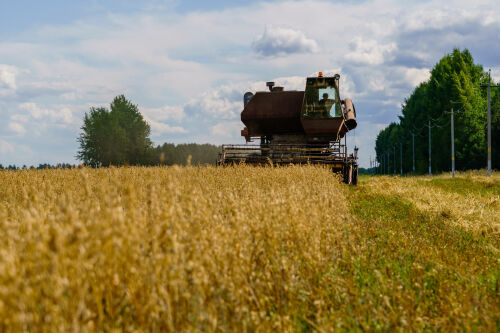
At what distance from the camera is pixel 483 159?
4516cm

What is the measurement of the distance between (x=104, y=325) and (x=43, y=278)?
2.47ft

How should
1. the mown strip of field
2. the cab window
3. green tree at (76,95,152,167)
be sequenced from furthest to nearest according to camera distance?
green tree at (76,95,152,167)
the cab window
the mown strip of field

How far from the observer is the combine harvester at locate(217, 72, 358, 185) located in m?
18.6

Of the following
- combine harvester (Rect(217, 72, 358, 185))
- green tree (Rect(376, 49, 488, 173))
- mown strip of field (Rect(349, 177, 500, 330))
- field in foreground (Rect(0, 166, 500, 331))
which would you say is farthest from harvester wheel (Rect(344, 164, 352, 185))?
green tree (Rect(376, 49, 488, 173))

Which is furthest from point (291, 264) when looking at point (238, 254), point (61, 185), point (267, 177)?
point (61, 185)

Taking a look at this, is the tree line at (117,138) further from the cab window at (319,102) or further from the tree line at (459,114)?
the cab window at (319,102)

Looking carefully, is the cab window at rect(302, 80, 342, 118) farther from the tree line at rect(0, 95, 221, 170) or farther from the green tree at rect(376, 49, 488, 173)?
the tree line at rect(0, 95, 221, 170)

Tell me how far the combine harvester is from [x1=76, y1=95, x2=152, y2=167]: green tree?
3889 cm

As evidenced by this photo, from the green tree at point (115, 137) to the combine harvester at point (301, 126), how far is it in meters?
38.9

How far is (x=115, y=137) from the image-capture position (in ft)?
193

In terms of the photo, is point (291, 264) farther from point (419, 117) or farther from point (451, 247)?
point (419, 117)

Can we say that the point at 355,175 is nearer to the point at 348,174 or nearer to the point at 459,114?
the point at 348,174

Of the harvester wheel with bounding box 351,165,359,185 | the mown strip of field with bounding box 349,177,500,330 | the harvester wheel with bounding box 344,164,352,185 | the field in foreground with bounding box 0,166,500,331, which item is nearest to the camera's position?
the field in foreground with bounding box 0,166,500,331

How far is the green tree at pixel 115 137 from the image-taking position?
58656 millimetres
